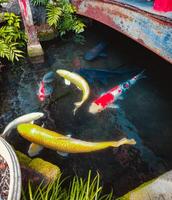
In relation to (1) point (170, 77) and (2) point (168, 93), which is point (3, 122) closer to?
(2) point (168, 93)

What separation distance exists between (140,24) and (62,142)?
9.30ft

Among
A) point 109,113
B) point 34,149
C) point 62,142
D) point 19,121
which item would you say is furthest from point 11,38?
point 62,142

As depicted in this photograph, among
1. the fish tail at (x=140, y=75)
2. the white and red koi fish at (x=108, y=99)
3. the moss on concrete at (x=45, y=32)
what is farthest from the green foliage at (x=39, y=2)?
Answer: the white and red koi fish at (x=108, y=99)

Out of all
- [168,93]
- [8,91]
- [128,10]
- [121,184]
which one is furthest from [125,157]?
[8,91]

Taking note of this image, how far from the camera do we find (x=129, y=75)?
7395 mm

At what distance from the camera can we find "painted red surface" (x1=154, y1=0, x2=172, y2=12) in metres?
4.86

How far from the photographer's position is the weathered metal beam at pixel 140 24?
4.85 meters

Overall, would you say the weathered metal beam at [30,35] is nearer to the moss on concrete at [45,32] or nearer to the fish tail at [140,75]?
the moss on concrete at [45,32]

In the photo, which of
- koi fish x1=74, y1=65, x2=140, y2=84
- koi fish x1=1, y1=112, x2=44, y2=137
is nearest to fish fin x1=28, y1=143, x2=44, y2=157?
koi fish x1=1, y1=112, x2=44, y2=137

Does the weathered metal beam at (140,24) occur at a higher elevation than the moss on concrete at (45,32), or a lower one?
higher

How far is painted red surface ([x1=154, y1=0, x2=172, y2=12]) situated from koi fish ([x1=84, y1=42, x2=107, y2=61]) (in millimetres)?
3260

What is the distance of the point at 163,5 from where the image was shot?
4.95 m

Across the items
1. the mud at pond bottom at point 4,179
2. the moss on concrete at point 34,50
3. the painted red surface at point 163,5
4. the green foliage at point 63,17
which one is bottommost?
the moss on concrete at point 34,50

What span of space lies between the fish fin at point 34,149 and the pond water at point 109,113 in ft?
0.33
